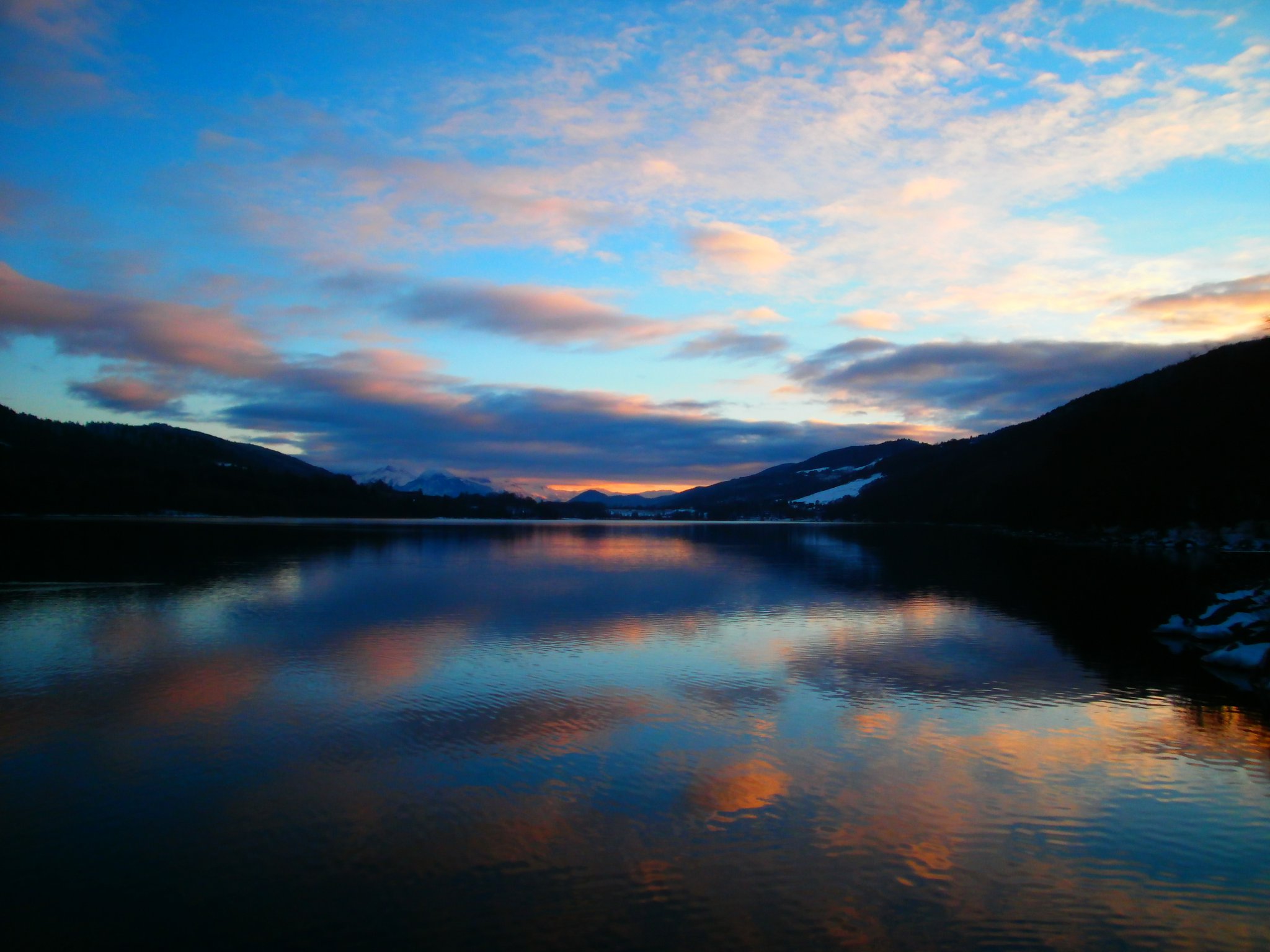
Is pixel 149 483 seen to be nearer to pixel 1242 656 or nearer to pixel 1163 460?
pixel 1163 460

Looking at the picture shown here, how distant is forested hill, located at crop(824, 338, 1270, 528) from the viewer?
181 feet

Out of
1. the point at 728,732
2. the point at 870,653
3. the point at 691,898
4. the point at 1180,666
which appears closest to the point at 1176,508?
the point at 1180,666

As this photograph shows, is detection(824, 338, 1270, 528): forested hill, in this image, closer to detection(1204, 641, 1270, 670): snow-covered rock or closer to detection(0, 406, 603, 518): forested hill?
detection(1204, 641, 1270, 670): snow-covered rock

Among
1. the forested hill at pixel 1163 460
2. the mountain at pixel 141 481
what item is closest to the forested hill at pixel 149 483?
the mountain at pixel 141 481

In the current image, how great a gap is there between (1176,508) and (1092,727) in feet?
200

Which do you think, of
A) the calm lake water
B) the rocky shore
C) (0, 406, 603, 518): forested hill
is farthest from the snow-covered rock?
(0, 406, 603, 518): forested hill

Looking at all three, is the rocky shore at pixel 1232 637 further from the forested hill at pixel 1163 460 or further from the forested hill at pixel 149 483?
the forested hill at pixel 149 483

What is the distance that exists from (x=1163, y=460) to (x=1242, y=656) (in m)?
58.7

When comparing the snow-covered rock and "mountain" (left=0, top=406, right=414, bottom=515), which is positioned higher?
"mountain" (left=0, top=406, right=414, bottom=515)

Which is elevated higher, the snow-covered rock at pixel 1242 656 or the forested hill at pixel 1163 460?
the forested hill at pixel 1163 460

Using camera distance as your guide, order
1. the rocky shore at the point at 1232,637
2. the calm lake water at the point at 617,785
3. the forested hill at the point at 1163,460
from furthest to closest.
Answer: the forested hill at the point at 1163,460 < the rocky shore at the point at 1232,637 < the calm lake water at the point at 617,785

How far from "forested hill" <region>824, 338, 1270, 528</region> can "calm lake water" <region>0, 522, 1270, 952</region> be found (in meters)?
45.5

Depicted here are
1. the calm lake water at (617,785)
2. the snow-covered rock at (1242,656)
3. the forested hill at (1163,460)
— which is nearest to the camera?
the calm lake water at (617,785)

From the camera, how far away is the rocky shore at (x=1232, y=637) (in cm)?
1677
